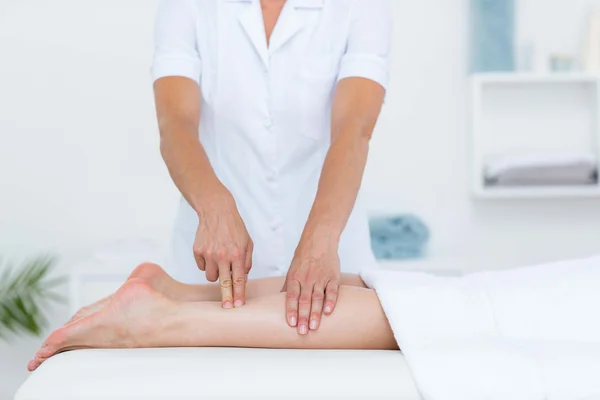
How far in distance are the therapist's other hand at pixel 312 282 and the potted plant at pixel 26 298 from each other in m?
1.75

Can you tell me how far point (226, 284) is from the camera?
1.26 m

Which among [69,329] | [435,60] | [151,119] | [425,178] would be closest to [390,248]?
[425,178]

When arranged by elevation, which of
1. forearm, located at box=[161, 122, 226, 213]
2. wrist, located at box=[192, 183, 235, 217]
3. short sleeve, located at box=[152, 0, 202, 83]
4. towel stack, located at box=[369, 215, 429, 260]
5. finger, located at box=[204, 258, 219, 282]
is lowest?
towel stack, located at box=[369, 215, 429, 260]

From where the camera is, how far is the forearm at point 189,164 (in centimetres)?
142

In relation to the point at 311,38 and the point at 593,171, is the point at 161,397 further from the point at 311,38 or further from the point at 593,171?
the point at 593,171

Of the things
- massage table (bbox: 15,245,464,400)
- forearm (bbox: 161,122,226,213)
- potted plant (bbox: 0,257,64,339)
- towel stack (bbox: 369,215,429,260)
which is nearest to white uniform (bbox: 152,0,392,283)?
forearm (bbox: 161,122,226,213)

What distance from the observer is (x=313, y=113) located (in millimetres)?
1797

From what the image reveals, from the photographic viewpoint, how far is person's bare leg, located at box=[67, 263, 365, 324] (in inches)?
55.2

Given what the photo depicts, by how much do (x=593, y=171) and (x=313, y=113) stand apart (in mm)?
1600

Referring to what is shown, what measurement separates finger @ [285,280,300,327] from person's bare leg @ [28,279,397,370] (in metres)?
0.01

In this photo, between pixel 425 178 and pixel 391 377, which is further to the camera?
pixel 425 178

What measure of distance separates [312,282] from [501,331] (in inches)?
11.7

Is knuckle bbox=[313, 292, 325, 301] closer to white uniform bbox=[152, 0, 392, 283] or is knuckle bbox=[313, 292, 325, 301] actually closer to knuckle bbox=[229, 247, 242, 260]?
knuckle bbox=[229, 247, 242, 260]

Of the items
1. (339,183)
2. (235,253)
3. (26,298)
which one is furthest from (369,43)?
(26,298)
